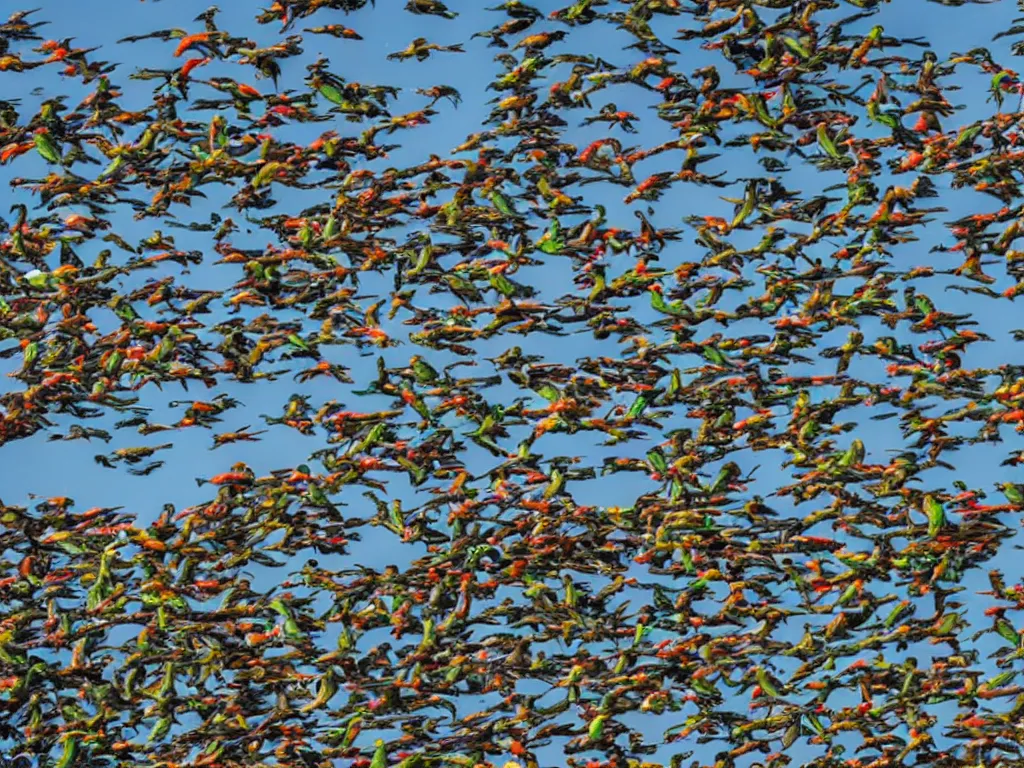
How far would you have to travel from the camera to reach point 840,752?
17547 millimetres

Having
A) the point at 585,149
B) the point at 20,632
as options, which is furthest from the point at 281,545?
the point at 585,149

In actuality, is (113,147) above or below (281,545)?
Result: above

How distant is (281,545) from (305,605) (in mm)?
768

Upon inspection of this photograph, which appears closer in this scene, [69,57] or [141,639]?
[141,639]

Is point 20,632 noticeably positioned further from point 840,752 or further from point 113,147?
point 840,752

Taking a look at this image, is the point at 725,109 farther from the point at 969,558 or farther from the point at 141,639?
the point at 141,639

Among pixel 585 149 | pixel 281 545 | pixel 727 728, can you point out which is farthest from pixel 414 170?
pixel 727 728

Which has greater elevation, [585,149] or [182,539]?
[585,149]

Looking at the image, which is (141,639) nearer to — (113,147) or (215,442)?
(215,442)

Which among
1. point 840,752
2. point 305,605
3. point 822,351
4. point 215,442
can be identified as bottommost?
point 840,752

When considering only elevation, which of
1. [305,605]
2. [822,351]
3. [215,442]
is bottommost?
[305,605]

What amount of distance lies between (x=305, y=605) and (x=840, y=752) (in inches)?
256

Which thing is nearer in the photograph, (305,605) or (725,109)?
(305,605)

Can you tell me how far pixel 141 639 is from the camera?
Answer: 57.9 feet
